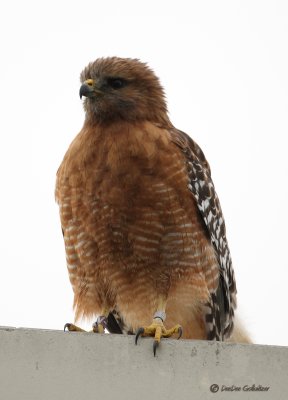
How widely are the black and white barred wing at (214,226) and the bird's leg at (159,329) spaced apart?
68 centimetres

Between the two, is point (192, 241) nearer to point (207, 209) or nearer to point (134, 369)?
point (207, 209)

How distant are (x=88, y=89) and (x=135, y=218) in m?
1.41

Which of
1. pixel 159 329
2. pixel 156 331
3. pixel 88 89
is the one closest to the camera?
Answer: pixel 156 331

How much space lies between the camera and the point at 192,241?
6.72 metres

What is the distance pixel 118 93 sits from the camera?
287 inches

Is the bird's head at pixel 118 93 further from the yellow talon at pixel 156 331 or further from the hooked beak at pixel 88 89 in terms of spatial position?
the yellow talon at pixel 156 331

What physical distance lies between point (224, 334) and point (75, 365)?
360 centimetres

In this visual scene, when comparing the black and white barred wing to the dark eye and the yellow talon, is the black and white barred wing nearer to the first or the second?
the dark eye

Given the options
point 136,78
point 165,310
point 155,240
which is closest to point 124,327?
point 165,310

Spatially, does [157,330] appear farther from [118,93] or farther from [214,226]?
[118,93]

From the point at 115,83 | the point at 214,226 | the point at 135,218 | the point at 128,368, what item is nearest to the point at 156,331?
the point at 128,368

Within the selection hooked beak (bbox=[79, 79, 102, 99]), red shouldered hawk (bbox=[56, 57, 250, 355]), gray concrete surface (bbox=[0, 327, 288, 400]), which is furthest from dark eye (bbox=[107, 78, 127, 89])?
gray concrete surface (bbox=[0, 327, 288, 400])

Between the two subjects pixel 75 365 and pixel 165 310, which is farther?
pixel 165 310

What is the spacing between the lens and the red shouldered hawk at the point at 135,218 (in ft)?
21.8
